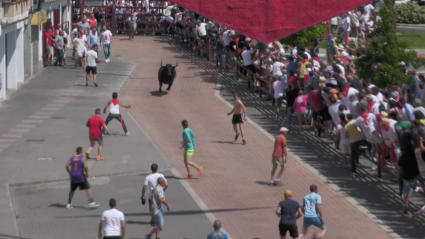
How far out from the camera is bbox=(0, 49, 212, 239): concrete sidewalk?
54.6 ft

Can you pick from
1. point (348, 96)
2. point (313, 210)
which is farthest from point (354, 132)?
point (313, 210)

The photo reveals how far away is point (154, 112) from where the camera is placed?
28.1 metres

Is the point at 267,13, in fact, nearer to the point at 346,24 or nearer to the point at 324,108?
the point at 324,108

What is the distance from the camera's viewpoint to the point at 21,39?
3191 cm

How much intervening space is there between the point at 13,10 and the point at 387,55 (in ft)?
45.0

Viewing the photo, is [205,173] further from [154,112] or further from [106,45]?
[106,45]

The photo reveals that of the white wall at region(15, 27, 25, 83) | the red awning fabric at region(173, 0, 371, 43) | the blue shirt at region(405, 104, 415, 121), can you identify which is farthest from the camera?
the white wall at region(15, 27, 25, 83)

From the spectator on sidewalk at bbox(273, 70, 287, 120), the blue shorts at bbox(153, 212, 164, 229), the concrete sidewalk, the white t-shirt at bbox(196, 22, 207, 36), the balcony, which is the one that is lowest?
the concrete sidewalk

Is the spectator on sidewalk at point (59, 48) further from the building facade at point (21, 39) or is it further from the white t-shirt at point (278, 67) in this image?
the white t-shirt at point (278, 67)

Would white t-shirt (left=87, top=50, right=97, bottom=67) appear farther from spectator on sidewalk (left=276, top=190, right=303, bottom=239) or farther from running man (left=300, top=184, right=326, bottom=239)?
spectator on sidewalk (left=276, top=190, right=303, bottom=239)

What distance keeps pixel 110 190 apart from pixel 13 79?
13.3 metres

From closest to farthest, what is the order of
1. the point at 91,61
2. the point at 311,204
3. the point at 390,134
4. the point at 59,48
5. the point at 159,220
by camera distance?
the point at 311,204, the point at 159,220, the point at 390,134, the point at 91,61, the point at 59,48

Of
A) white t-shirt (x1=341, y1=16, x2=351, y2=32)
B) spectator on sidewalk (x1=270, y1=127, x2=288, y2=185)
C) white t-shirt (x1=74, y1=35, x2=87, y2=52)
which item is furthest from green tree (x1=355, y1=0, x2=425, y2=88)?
white t-shirt (x1=74, y1=35, x2=87, y2=52)

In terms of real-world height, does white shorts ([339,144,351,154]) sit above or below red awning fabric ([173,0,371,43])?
below
